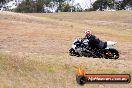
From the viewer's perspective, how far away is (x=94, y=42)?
26156 mm

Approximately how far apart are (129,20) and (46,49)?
28824 mm

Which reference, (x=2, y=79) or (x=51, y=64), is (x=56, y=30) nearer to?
(x=51, y=64)

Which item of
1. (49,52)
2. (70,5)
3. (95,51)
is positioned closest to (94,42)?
(95,51)

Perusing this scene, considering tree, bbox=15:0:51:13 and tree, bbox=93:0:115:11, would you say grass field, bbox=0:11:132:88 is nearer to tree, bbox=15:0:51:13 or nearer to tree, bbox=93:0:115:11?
tree, bbox=15:0:51:13

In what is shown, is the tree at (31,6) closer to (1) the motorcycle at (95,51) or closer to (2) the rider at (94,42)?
(1) the motorcycle at (95,51)

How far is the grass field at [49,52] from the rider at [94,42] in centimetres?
145

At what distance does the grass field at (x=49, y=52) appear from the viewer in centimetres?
1700

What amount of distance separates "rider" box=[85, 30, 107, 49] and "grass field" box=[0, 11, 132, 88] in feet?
4.76

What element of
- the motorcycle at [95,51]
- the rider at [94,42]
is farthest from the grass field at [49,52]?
the rider at [94,42]

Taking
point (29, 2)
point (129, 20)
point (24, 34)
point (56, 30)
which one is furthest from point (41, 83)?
point (29, 2)

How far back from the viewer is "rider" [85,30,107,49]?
25.9 m

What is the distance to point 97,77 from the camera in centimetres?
1354

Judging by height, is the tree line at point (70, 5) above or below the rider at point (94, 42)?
below

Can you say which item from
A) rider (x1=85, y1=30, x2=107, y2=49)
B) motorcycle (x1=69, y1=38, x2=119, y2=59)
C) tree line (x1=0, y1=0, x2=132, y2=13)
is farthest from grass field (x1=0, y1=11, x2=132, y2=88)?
tree line (x1=0, y1=0, x2=132, y2=13)
